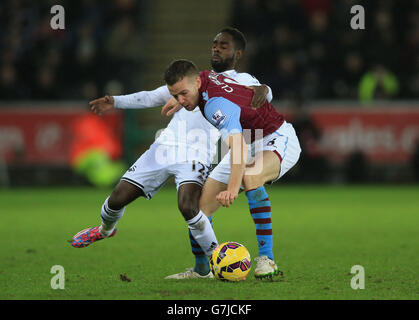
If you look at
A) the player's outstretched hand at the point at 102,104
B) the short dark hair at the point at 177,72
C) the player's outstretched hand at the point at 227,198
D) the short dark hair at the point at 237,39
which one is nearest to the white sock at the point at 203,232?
the player's outstretched hand at the point at 227,198

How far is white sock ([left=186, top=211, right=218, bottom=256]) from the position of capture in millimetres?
5695

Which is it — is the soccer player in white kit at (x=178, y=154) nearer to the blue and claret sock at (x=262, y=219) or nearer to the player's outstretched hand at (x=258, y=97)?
the player's outstretched hand at (x=258, y=97)

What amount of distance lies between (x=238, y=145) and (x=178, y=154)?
1.01 m

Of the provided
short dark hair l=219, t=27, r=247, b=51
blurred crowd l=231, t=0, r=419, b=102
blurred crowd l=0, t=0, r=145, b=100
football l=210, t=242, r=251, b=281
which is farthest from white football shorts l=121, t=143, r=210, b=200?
blurred crowd l=0, t=0, r=145, b=100

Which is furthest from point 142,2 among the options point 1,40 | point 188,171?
point 188,171

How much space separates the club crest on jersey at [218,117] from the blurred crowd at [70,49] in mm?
10037

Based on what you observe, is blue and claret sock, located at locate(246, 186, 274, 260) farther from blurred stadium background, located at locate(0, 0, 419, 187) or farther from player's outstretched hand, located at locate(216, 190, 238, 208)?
blurred stadium background, located at locate(0, 0, 419, 187)

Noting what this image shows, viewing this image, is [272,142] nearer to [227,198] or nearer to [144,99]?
[227,198]

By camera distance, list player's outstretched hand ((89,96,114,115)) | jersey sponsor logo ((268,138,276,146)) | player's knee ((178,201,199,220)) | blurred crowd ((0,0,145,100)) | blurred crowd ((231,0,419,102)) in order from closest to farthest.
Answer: player's knee ((178,201,199,220)), jersey sponsor logo ((268,138,276,146)), player's outstretched hand ((89,96,114,115)), blurred crowd ((231,0,419,102)), blurred crowd ((0,0,145,100))

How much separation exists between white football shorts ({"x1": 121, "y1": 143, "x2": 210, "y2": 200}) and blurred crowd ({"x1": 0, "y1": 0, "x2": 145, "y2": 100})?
9185mm

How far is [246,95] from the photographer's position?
18.7ft

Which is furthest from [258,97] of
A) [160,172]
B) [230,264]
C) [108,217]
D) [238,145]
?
[108,217]
